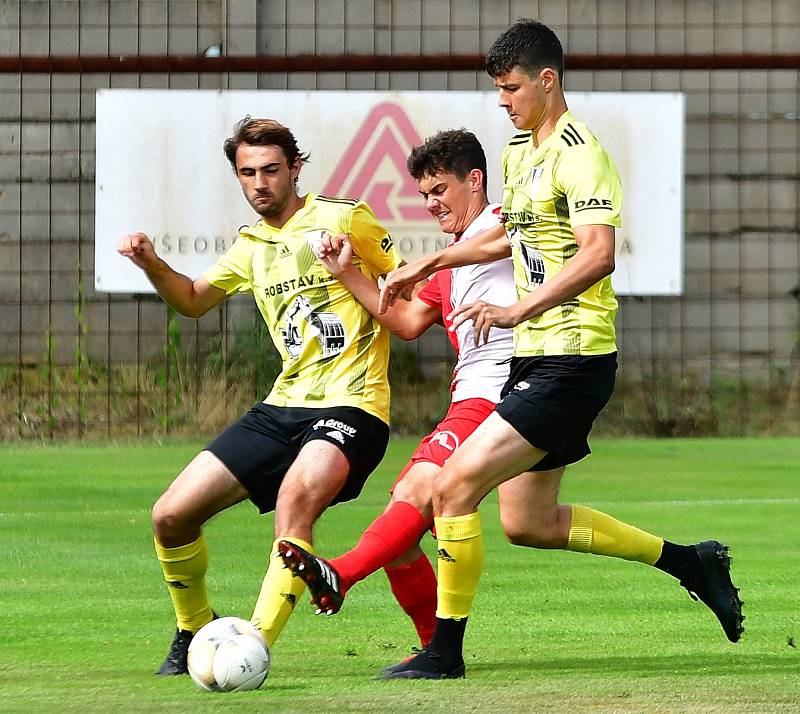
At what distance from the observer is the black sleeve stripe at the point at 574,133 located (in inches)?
163

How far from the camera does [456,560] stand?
4055 mm

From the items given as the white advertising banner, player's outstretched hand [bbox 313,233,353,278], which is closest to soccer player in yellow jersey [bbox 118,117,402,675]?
player's outstretched hand [bbox 313,233,353,278]

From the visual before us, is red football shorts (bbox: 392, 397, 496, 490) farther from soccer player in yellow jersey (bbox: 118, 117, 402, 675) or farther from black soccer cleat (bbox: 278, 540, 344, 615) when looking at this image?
black soccer cleat (bbox: 278, 540, 344, 615)

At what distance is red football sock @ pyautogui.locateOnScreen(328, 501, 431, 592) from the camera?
4.11m

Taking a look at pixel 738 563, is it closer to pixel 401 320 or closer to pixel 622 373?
pixel 401 320

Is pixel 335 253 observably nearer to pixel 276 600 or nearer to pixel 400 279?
pixel 400 279

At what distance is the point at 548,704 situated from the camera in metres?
3.62

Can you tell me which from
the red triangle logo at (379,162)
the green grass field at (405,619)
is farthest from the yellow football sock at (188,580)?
the red triangle logo at (379,162)

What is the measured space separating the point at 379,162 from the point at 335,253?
6622 millimetres

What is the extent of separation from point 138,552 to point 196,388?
4.37 m

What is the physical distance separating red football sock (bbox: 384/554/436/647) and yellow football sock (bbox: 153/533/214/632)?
20.3 inches

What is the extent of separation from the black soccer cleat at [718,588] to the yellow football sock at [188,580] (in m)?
1.42

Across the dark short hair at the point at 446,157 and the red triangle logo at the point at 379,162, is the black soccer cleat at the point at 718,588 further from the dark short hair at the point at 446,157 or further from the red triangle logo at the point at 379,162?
the red triangle logo at the point at 379,162

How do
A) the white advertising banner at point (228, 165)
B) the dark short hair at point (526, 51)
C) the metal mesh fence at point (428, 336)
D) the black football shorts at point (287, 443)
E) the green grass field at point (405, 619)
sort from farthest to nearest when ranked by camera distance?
the metal mesh fence at point (428, 336), the white advertising banner at point (228, 165), the black football shorts at point (287, 443), the dark short hair at point (526, 51), the green grass field at point (405, 619)
